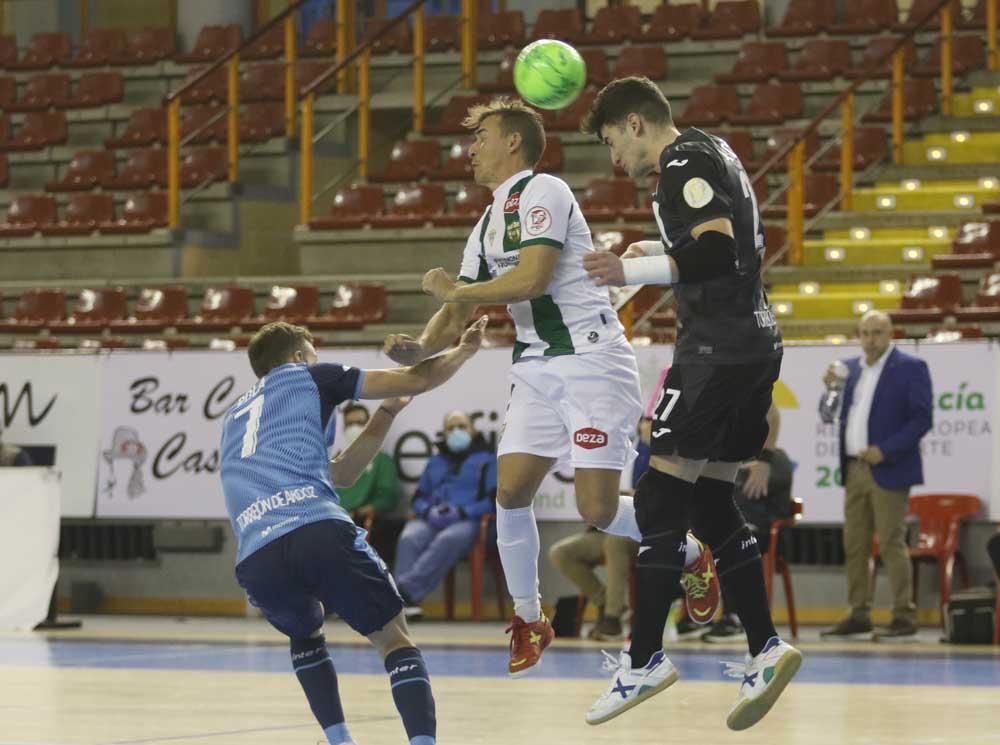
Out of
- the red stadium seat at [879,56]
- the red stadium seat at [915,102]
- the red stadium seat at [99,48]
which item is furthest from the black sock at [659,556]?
the red stadium seat at [99,48]

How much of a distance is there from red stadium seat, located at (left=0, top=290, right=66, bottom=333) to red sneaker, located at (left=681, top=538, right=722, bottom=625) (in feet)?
44.8

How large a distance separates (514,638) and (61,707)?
2.41 meters

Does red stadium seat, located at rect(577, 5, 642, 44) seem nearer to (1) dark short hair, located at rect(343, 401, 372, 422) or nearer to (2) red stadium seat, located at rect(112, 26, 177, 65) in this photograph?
(2) red stadium seat, located at rect(112, 26, 177, 65)

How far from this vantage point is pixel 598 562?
13.1m

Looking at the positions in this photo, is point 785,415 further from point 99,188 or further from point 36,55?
point 36,55

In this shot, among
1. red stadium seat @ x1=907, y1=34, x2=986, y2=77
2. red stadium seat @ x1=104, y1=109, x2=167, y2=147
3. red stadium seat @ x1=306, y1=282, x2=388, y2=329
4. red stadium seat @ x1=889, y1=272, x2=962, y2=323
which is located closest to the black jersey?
red stadium seat @ x1=889, y1=272, x2=962, y2=323

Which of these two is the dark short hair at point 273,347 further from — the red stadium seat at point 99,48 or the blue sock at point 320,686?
the red stadium seat at point 99,48

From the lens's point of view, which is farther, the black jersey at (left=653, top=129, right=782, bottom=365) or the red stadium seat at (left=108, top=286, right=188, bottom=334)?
the red stadium seat at (left=108, top=286, right=188, bottom=334)

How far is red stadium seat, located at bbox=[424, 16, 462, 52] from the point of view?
22562 millimetres

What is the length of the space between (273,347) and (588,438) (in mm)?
1298

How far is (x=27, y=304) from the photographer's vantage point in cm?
1998

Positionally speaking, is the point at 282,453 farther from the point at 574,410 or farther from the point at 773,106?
the point at 773,106

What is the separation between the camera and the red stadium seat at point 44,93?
79.5 ft

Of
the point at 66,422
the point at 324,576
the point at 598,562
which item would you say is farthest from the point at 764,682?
the point at 66,422
